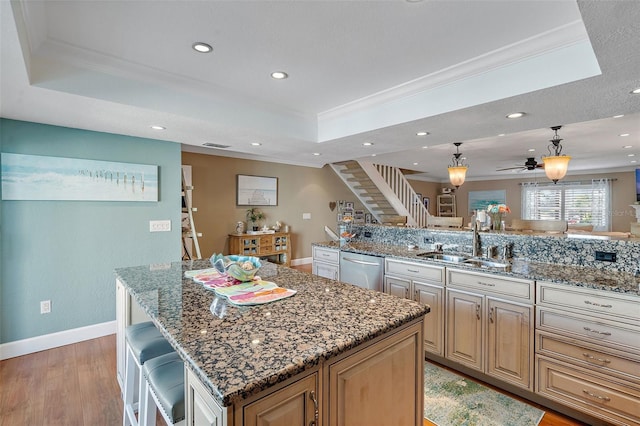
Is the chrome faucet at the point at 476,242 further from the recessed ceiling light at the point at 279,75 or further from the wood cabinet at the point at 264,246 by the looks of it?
the wood cabinet at the point at 264,246

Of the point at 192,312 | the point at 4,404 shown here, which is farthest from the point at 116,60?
the point at 4,404

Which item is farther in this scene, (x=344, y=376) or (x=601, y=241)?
(x=601, y=241)

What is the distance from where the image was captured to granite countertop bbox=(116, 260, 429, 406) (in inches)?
35.7

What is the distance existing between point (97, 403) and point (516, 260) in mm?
3628

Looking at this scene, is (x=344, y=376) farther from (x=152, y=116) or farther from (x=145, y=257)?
(x=145, y=257)

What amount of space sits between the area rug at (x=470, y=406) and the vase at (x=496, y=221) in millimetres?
1603

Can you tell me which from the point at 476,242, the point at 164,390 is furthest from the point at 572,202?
the point at 164,390

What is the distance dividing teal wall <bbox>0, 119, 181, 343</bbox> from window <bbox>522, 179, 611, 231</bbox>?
31.5ft

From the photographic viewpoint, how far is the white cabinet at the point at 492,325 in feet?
7.17

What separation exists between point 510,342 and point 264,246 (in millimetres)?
4589

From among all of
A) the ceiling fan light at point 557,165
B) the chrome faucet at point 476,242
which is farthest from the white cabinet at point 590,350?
the ceiling fan light at point 557,165

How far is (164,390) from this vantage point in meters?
1.28

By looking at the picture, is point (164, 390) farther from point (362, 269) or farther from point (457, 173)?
point (457, 173)

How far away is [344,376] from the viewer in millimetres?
1122
